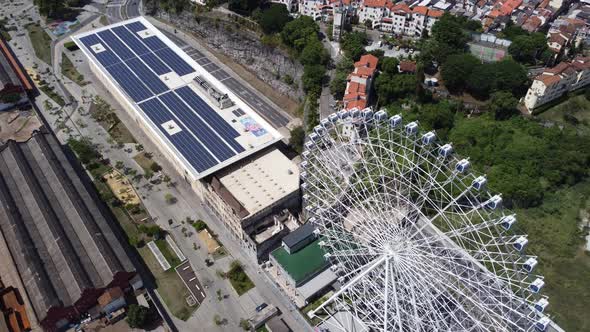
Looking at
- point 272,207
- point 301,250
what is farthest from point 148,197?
point 301,250

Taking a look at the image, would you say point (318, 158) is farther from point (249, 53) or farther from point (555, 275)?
point (249, 53)

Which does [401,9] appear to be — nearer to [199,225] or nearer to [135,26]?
[135,26]

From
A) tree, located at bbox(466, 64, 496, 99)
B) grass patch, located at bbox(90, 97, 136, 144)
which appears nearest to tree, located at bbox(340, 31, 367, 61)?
tree, located at bbox(466, 64, 496, 99)

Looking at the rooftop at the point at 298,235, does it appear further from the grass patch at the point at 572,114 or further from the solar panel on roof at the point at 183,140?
the grass patch at the point at 572,114

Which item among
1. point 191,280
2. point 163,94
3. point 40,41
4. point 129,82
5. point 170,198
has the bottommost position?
point 191,280

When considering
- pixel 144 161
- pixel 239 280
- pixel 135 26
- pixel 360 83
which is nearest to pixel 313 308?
pixel 239 280

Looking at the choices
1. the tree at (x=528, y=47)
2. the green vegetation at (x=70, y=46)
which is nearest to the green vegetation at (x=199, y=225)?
the green vegetation at (x=70, y=46)

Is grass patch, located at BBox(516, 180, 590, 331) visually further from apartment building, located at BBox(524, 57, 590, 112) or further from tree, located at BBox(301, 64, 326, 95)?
tree, located at BBox(301, 64, 326, 95)
